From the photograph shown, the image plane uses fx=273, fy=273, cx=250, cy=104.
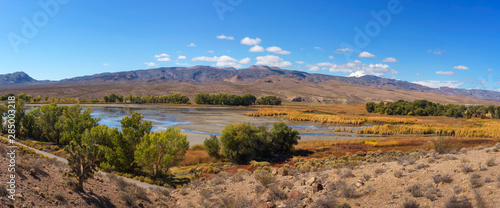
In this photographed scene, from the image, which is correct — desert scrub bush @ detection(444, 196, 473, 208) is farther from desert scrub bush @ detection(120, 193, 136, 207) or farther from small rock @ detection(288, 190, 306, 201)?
desert scrub bush @ detection(120, 193, 136, 207)

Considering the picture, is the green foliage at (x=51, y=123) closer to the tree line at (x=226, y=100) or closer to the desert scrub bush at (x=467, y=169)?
the desert scrub bush at (x=467, y=169)

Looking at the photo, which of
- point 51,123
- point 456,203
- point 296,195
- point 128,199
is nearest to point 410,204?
point 456,203

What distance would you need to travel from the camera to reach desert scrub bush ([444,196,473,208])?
9.34 metres

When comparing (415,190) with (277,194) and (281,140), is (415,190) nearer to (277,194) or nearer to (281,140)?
(277,194)

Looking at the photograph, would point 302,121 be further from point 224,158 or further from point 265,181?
point 265,181

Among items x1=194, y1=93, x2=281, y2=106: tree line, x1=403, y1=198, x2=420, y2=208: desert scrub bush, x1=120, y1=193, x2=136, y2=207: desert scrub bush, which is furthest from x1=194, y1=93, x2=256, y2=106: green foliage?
x1=403, y1=198, x2=420, y2=208: desert scrub bush

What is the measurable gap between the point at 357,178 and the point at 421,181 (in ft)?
9.57

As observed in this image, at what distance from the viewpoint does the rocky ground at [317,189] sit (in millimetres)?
10656

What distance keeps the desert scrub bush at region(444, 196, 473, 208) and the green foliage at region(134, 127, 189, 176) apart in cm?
2052

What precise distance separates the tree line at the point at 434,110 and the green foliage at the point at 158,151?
9939 cm

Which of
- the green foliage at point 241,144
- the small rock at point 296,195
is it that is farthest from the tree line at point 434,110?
the small rock at point 296,195

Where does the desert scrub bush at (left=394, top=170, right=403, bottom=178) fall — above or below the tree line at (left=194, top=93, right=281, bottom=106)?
below

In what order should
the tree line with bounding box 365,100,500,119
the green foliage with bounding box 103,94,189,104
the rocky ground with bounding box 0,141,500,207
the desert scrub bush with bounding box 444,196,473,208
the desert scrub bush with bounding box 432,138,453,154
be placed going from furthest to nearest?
the green foliage with bounding box 103,94,189,104 < the tree line with bounding box 365,100,500,119 < the desert scrub bush with bounding box 432,138,453,154 < the rocky ground with bounding box 0,141,500,207 < the desert scrub bush with bounding box 444,196,473,208

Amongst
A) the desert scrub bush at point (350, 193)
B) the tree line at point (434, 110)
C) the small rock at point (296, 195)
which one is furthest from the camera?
the tree line at point (434, 110)
